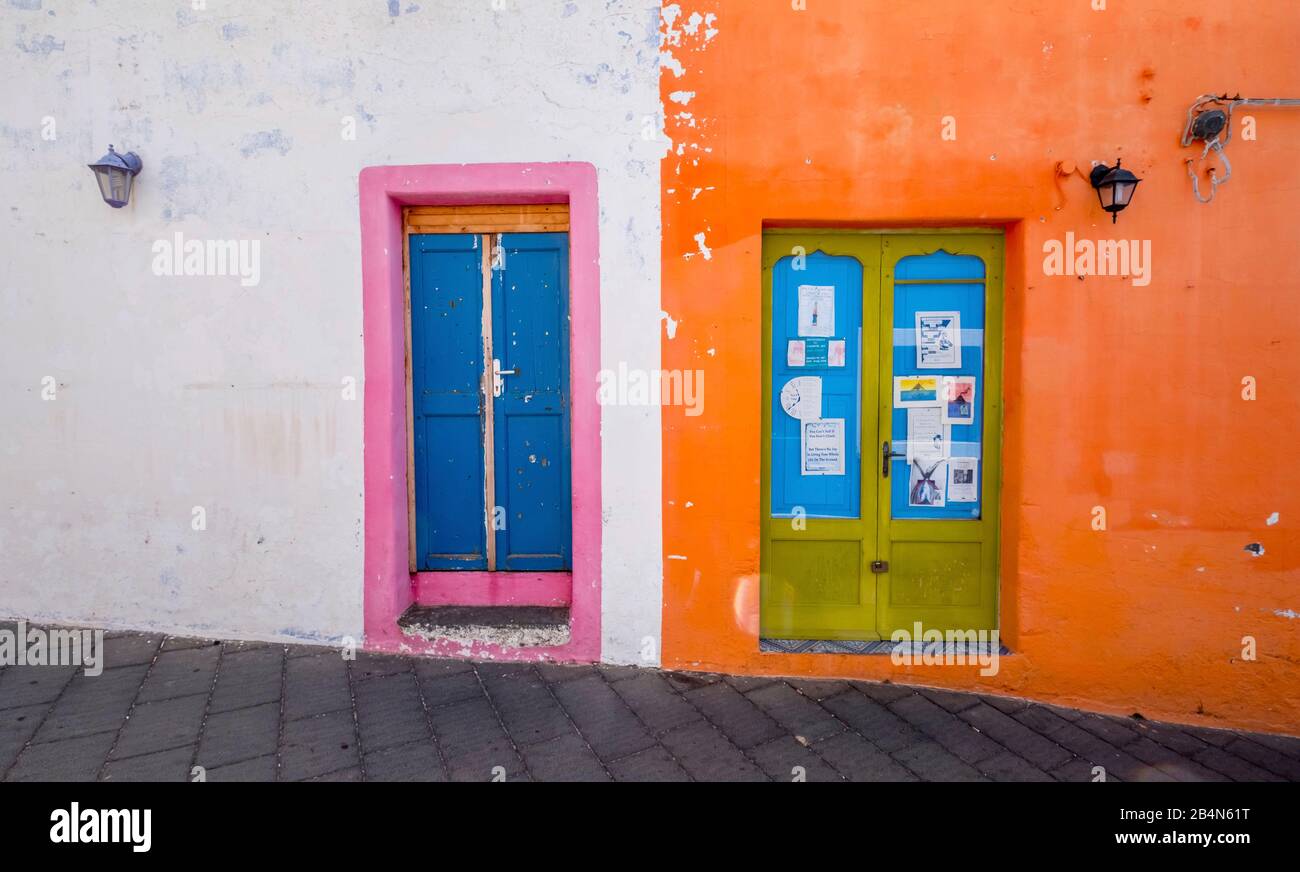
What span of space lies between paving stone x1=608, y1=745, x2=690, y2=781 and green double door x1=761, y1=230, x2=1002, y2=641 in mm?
1266

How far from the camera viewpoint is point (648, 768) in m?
3.14

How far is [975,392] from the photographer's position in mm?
4094

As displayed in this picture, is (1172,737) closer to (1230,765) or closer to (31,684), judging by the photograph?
A: (1230,765)

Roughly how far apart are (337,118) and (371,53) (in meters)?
0.43

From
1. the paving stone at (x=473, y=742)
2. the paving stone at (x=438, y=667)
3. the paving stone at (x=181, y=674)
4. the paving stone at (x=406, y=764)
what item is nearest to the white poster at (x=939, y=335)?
the paving stone at (x=473, y=742)

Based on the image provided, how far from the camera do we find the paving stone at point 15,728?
3.08m

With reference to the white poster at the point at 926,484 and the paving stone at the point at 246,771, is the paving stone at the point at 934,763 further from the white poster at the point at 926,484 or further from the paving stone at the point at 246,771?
the paving stone at the point at 246,771

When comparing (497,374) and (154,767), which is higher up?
(497,374)

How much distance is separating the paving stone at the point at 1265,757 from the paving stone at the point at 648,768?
3.00 m

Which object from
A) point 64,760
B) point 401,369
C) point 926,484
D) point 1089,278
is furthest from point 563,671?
point 1089,278

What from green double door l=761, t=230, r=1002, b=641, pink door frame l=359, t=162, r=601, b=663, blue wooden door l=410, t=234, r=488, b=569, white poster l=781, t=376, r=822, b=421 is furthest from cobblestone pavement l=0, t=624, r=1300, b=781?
white poster l=781, t=376, r=822, b=421

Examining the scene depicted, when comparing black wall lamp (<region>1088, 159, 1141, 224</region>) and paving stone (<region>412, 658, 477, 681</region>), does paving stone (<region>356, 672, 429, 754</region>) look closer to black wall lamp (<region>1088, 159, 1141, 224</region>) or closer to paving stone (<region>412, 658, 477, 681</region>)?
paving stone (<region>412, 658, 477, 681</region>)

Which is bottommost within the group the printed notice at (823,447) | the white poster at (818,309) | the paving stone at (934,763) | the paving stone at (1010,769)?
the paving stone at (1010,769)

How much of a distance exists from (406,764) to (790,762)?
1786mm
